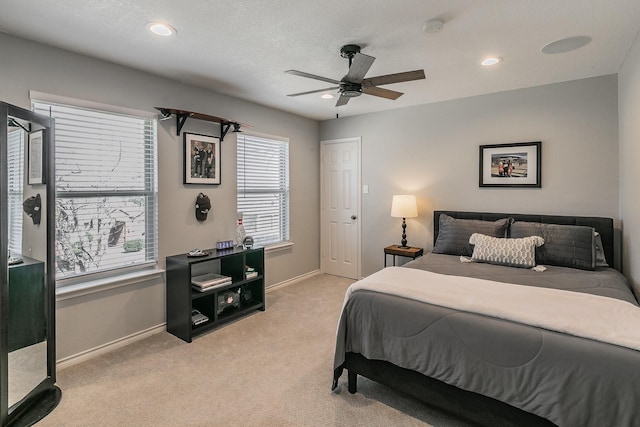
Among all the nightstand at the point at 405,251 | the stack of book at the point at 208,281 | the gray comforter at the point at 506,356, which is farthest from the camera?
the nightstand at the point at 405,251

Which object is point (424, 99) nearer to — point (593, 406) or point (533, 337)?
point (533, 337)

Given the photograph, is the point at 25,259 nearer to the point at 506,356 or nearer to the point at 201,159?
the point at 201,159

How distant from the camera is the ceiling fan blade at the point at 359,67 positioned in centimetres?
212

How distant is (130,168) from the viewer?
2.96 metres

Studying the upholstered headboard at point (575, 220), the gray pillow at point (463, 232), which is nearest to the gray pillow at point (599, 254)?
the upholstered headboard at point (575, 220)

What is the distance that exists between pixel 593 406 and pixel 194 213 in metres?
3.37

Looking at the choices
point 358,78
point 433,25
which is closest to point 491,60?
point 433,25

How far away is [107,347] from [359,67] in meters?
3.07

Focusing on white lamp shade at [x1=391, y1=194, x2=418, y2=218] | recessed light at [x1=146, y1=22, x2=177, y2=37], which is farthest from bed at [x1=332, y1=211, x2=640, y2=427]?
recessed light at [x1=146, y1=22, x2=177, y2=37]

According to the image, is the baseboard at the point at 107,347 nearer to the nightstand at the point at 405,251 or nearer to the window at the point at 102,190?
the window at the point at 102,190

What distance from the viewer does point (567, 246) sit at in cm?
293

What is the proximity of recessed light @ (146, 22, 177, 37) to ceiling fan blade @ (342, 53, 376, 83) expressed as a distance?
49.9 inches

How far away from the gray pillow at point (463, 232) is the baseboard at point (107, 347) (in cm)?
305

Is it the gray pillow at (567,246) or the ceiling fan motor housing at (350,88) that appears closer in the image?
the ceiling fan motor housing at (350,88)
